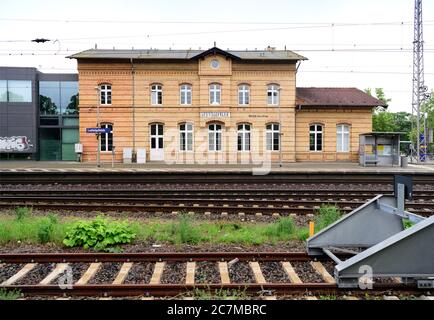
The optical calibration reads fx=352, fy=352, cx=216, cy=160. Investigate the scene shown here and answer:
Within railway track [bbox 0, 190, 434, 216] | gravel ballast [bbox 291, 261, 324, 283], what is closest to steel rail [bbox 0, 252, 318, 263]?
gravel ballast [bbox 291, 261, 324, 283]

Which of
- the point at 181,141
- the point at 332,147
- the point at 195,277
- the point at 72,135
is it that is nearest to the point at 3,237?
the point at 195,277

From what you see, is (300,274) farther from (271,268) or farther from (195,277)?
(195,277)

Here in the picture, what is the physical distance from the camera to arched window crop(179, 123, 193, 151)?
97.6ft

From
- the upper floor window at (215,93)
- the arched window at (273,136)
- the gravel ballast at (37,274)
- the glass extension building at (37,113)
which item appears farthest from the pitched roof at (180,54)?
the gravel ballast at (37,274)

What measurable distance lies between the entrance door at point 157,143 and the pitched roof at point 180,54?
5759 mm

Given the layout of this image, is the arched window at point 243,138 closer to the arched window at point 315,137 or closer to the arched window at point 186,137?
the arched window at point 186,137

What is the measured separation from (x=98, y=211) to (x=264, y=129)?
68.7 ft

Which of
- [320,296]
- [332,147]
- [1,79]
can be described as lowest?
[320,296]

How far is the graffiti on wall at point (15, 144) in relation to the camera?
3438 centimetres

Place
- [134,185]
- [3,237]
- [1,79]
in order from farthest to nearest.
A: [1,79] < [134,185] < [3,237]

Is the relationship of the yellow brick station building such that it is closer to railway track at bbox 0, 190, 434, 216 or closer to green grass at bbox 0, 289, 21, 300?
railway track at bbox 0, 190, 434, 216

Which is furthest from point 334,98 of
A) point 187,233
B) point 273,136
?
point 187,233

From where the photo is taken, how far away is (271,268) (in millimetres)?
5723

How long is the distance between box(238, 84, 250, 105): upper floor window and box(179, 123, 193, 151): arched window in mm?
4783
